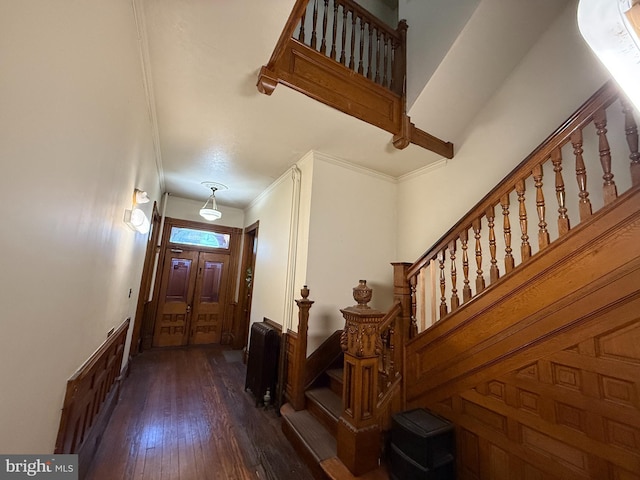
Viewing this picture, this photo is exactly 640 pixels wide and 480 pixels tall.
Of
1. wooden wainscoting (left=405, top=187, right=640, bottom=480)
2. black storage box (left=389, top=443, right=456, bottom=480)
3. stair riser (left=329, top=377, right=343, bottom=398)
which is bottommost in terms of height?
black storage box (left=389, top=443, right=456, bottom=480)

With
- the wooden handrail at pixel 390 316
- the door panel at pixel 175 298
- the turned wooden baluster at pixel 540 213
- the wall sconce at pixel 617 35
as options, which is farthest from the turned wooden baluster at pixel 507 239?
the door panel at pixel 175 298

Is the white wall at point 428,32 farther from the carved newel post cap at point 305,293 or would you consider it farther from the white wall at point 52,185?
the white wall at point 52,185

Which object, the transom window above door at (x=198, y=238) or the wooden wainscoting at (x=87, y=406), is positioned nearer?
the wooden wainscoting at (x=87, y=406)

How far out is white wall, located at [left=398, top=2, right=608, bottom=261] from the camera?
2045 mm

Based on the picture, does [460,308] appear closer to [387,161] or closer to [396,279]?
[396,279]

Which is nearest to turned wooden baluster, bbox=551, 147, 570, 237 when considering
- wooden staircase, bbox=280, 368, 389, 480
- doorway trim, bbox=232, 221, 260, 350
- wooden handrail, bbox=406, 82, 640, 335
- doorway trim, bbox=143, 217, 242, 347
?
wooden handrail, bbox=406, 82, 640, 335

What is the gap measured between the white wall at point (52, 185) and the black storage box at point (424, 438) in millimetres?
1823

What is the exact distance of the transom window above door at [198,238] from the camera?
497 centimetres

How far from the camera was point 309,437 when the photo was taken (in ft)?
6.76

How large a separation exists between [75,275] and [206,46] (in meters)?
1.64

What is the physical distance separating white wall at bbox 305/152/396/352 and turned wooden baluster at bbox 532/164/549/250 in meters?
1.80

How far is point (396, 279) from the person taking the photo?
215 centimetres

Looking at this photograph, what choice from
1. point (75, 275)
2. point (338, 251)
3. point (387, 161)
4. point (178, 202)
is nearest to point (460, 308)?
point (338, 251)

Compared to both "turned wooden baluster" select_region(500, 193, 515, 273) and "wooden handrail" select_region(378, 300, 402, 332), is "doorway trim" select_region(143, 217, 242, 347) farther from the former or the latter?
"turned wooden baluster" select_region(500, 193, 515, 273)
